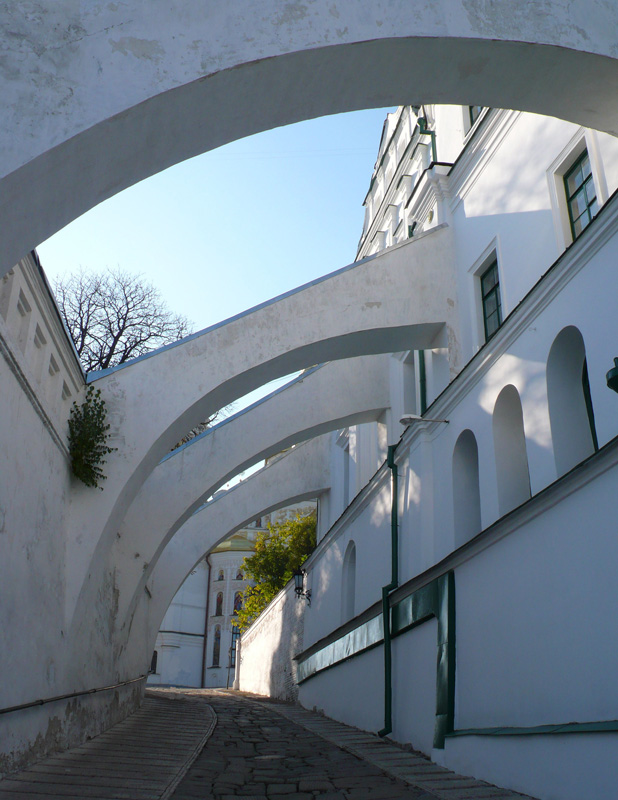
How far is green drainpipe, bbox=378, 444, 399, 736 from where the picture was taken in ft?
31.5

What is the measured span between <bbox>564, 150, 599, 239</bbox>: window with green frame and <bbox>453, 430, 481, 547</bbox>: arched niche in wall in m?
2.76

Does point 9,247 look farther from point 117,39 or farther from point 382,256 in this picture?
point 382,256

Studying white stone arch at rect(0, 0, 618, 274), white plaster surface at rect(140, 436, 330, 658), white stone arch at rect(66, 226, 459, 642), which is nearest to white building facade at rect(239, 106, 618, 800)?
white stone arch at rect(66, 226, 459, 642)

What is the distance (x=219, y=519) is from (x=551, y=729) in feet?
44.8

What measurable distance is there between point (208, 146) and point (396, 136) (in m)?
16.4

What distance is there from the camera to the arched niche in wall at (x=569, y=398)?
22.3 feet

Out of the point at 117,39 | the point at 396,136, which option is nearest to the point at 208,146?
the point at 117,39

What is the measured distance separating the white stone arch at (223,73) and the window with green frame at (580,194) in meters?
3.19

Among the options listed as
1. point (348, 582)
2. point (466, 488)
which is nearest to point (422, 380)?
point (466, 488)

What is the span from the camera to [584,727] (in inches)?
186

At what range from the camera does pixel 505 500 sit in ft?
25.4

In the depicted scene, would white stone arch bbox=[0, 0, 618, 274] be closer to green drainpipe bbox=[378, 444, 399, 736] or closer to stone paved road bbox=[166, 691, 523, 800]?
stone paved road bbox=[166, 691, 523, 800]

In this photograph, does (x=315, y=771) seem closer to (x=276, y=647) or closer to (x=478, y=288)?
(x=478, y=288)

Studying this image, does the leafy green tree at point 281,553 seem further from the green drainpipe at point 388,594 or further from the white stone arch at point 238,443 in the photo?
the green drainpipe at point 388,594
